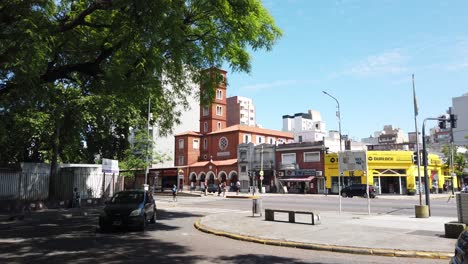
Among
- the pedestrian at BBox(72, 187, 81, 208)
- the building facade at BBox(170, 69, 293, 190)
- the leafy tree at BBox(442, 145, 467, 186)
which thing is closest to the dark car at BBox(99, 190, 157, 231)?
the pedestrian at BBox(72, 187, 81, 208)

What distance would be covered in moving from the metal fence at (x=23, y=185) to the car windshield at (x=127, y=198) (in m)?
12.8

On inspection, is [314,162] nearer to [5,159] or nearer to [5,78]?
[5,159]

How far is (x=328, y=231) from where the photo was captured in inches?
564

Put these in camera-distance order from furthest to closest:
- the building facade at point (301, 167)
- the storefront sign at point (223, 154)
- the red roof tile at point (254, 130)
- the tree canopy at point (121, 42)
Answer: the storefront sign at point (223, 154) < the red roof tile at point (254, 130) < the building facade at point (301, 167) < the tree canopy at point (121, 42)

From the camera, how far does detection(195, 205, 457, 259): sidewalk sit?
1073cm

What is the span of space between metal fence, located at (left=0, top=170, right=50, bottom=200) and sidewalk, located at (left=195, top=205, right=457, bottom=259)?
15171 millimetres

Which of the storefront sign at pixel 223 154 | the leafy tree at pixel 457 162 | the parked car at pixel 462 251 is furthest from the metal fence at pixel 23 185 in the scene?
the leafy tree at pixel 457 162

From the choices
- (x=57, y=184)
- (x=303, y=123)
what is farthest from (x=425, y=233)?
(x=303, y=123)

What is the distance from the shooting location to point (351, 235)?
13195mm

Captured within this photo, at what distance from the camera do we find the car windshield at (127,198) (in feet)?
53.8

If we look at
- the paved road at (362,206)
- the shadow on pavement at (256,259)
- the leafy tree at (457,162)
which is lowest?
the paved road at (362,206)

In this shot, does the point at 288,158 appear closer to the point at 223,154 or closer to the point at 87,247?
the point at 223,154

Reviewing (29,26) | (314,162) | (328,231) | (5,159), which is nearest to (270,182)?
(314,162)

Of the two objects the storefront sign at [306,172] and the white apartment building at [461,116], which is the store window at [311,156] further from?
the white apartment building at [461,116]
